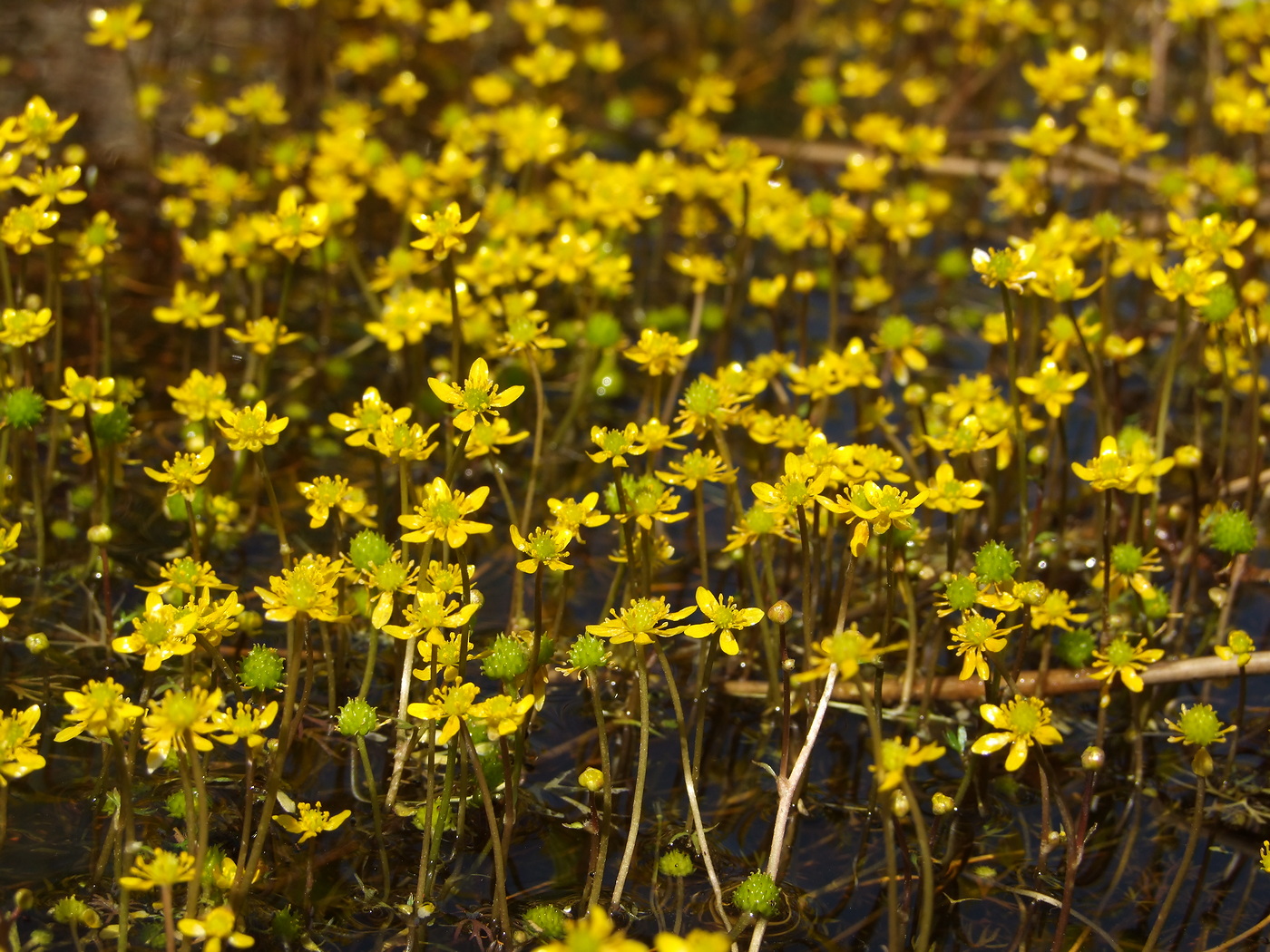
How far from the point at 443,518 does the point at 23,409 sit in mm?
1234

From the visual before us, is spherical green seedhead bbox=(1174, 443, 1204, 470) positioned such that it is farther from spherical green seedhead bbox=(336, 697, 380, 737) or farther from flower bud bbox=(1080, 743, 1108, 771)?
spherical green seedhead bbox=(336, 697, 380, 737)

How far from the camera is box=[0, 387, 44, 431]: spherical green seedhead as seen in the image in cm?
317

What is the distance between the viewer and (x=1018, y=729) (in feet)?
8.45

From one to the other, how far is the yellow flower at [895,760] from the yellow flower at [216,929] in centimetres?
110

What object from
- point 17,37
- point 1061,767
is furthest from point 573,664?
point 17,37

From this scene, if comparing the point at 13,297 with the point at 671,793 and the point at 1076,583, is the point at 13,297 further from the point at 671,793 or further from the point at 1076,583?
the point at 1076,583

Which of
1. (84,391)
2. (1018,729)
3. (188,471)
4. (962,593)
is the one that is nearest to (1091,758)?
(1018,729)

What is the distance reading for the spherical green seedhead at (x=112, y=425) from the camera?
339cm

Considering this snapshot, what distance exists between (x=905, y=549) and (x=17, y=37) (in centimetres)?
564

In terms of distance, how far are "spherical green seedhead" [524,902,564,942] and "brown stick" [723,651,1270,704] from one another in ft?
2.93

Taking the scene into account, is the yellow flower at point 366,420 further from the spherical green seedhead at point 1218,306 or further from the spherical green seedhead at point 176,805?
the spherical green seedhead at point 1218,306

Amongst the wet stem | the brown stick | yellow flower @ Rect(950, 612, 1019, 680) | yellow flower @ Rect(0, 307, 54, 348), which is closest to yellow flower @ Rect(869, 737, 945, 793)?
yellow flower @ Rect(950, 612, 1019, 680)

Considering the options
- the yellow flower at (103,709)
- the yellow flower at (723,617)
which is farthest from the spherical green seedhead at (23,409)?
the yellow flower at (723,617)

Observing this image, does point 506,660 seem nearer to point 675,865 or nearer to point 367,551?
point 367,551
